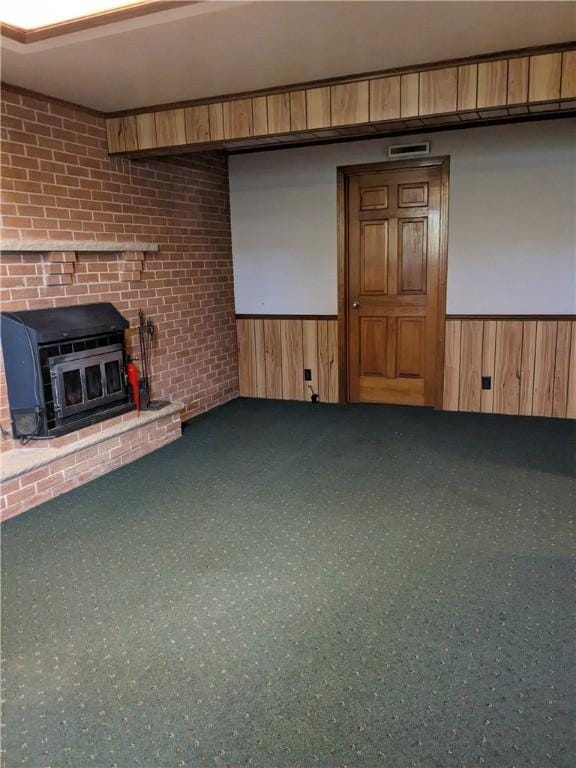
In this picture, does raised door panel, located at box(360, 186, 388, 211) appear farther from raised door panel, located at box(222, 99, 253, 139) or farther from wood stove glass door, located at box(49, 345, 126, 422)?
wood stove glass door, located at box(49, 345, 126, 422)

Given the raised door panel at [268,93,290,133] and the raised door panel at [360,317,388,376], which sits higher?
the raised door panel at [268,93,290,133]

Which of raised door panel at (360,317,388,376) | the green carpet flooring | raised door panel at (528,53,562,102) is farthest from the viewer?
raised door panel at (360,317,388,376)

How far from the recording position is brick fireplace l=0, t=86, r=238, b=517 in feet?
10.4

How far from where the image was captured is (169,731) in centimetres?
163

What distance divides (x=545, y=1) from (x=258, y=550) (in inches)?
103

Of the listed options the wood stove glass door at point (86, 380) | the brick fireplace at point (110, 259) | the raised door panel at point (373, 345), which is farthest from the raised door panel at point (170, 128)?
Answer: the raised door panel at point (373, 345)

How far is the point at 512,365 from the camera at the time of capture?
4660 millimetres

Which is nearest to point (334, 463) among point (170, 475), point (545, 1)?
point (170, 475)

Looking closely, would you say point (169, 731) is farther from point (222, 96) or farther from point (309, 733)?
point (222, 96)

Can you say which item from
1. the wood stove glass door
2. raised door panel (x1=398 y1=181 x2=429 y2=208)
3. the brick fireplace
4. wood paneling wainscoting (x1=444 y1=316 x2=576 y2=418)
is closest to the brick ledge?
the brick fireplace

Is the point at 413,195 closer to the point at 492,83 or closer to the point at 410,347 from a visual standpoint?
the point at 410,347

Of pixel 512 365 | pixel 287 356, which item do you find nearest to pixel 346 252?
pixel 287 356

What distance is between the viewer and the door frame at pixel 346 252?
15.3 ft

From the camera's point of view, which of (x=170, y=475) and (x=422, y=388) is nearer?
(x=170, y=475)
